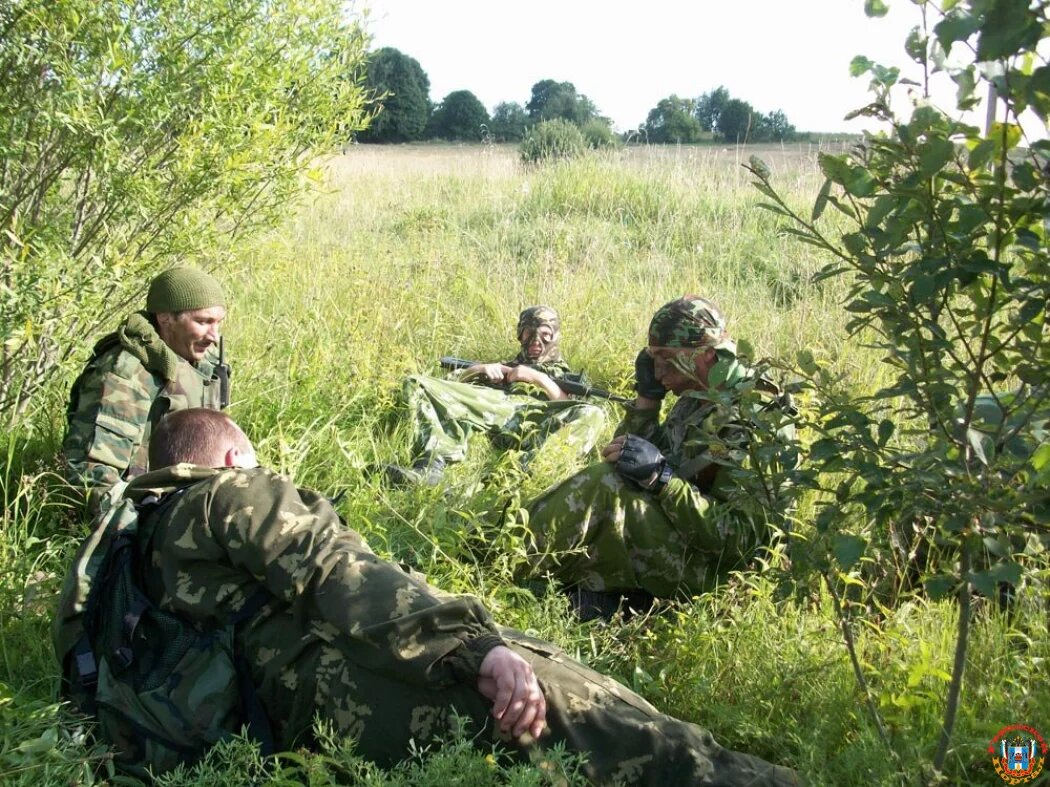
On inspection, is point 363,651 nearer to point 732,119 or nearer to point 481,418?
point 481,418

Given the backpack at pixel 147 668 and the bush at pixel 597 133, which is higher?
the bush at pixel 597 133

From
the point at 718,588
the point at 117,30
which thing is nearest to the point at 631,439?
the point at 718,588

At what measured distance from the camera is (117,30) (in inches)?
160

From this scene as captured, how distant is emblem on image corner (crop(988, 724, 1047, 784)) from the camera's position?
8.29 feet

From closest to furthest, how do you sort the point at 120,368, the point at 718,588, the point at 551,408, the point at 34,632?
the point at 34,632
the point at 718,588
the point at 120,368
the point at 551,408

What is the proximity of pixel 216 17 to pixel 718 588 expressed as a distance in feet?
10.1

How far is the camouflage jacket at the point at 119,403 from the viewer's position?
384 centimetres

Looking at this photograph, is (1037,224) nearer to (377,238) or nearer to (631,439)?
(631,439)

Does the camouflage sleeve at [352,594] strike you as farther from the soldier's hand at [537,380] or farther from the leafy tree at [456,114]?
the leafy tree at [456,114]

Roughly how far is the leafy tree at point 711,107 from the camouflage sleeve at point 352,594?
14342 millimetres

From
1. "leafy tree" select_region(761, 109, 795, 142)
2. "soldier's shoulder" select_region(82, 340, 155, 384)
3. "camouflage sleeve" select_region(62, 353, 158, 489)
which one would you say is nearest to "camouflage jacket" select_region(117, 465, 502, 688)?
"camouflage sleeve" select_region(62, 353, 158, 489)

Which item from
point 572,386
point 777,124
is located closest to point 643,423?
point 572,386

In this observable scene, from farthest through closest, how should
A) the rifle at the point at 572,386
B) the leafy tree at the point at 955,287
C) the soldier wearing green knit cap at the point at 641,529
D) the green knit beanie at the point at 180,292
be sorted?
the rifle at the point at 572,386 < the green knit beanie at the point at 180,292 < the soldier wearing green knit cap at the point at 641,529 < the leafy tree at the point at 955,287

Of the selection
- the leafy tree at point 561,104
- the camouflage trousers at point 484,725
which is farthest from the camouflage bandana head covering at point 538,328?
the leafy tree at point 561,104
